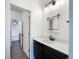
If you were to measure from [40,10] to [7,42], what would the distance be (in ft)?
12.3

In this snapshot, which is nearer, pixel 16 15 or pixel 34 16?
pixel 34 16

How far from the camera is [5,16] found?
2.22 ft

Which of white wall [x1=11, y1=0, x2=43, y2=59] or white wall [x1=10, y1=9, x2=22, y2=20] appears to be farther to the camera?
white wall [x1=10, y1=9, x2=22, y2=20]

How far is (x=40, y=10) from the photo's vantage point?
4305mm

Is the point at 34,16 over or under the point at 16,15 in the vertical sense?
under

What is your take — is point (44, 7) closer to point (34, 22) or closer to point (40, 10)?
point (40, 10)

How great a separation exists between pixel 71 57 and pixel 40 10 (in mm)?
3625

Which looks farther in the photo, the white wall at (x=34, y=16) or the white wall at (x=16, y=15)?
the white wall at (x=16, y=15)
